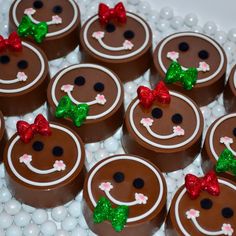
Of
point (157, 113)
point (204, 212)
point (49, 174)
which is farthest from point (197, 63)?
point (49, 174)

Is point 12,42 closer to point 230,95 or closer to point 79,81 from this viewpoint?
point 79,81

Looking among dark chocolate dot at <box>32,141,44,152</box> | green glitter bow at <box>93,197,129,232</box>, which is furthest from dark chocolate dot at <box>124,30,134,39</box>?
green glitter bow at <box>93,197,129,232</box>

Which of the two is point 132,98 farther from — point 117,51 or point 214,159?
point 214,159

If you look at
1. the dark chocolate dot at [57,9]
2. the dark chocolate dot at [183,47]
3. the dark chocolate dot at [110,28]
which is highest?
the dark chocolate dot at [183,47]

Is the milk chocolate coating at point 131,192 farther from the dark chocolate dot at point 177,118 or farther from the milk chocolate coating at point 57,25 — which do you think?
the milk chocolate coating at point 57,25

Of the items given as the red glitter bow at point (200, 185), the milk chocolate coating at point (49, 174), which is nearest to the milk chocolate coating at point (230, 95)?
the red glitter bow at point (200, 185)

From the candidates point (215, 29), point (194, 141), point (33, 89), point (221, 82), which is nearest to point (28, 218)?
point (33, 89)
